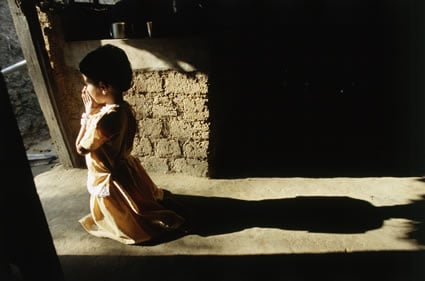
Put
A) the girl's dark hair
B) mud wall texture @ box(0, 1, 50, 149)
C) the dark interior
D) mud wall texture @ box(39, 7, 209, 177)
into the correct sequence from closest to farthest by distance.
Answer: the girl's dark hair → mud wall texture @ box(39, 7, 209, 177) → the dark interior → mud wall texture @ box(0, 1, 50, 149)

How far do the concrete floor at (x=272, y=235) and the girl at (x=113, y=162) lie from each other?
173 millimetres

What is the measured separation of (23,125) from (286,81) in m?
6.61

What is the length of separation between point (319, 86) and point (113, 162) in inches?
166

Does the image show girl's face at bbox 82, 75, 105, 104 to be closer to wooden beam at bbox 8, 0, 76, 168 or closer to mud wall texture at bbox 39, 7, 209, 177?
mud wall texture at bbox 39, 7, 209, 177

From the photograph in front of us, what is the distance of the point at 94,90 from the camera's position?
8.61ft

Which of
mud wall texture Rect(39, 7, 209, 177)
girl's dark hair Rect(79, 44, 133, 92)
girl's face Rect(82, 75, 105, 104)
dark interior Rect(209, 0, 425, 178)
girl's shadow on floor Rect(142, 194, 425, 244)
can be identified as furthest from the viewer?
dark interior Rect(209, 0, 425, 178)

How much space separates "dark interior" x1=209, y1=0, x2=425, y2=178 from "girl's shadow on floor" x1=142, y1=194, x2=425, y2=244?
2.84 feet

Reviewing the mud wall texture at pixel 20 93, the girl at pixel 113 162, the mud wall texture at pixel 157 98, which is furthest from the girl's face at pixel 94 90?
the mud wall texture at pixel 20 93

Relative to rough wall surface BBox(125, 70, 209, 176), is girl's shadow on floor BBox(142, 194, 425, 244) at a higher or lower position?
lower

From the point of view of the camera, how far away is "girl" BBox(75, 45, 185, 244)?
8.34 feet

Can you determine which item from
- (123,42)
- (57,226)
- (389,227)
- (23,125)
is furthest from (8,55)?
(389,227)

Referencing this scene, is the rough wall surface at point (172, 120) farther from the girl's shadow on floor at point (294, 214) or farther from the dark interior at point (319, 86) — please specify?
the girl's shadow on floor at point (294, 214)

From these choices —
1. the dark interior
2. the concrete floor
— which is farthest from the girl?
the dark interior

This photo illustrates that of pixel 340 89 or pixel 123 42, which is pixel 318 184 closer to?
pixel 340 89
